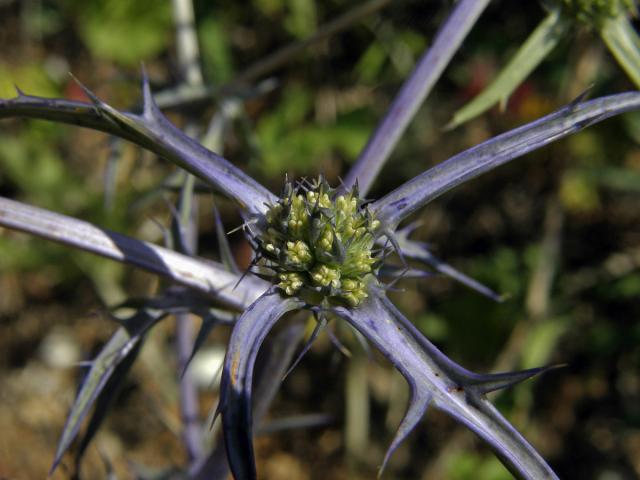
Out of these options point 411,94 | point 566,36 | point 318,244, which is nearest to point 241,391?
point 318,244

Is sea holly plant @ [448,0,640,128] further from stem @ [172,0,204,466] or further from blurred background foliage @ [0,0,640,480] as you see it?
blurred background foliage @ [0,0,640,480]

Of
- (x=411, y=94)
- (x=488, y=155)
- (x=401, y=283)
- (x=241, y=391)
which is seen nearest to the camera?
(x=241, y=391)

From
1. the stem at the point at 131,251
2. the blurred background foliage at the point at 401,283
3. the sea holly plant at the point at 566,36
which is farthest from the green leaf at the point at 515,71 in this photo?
the blurred background foliage at the point at 401,283

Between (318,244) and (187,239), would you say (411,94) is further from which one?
(187,239)

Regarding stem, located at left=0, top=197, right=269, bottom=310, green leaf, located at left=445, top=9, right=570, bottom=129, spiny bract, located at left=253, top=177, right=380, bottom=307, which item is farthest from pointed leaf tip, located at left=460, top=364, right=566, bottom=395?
green leaf, located at left=445, top=9, right=570, bottom=129

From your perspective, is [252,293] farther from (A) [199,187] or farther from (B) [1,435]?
(B) [1,435]

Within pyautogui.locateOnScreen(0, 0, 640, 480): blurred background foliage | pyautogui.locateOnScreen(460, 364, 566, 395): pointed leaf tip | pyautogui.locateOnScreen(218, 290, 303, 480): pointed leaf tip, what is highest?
pyautogui.locateOnScreen(0, 0, 640, 480): blurred background foliage
